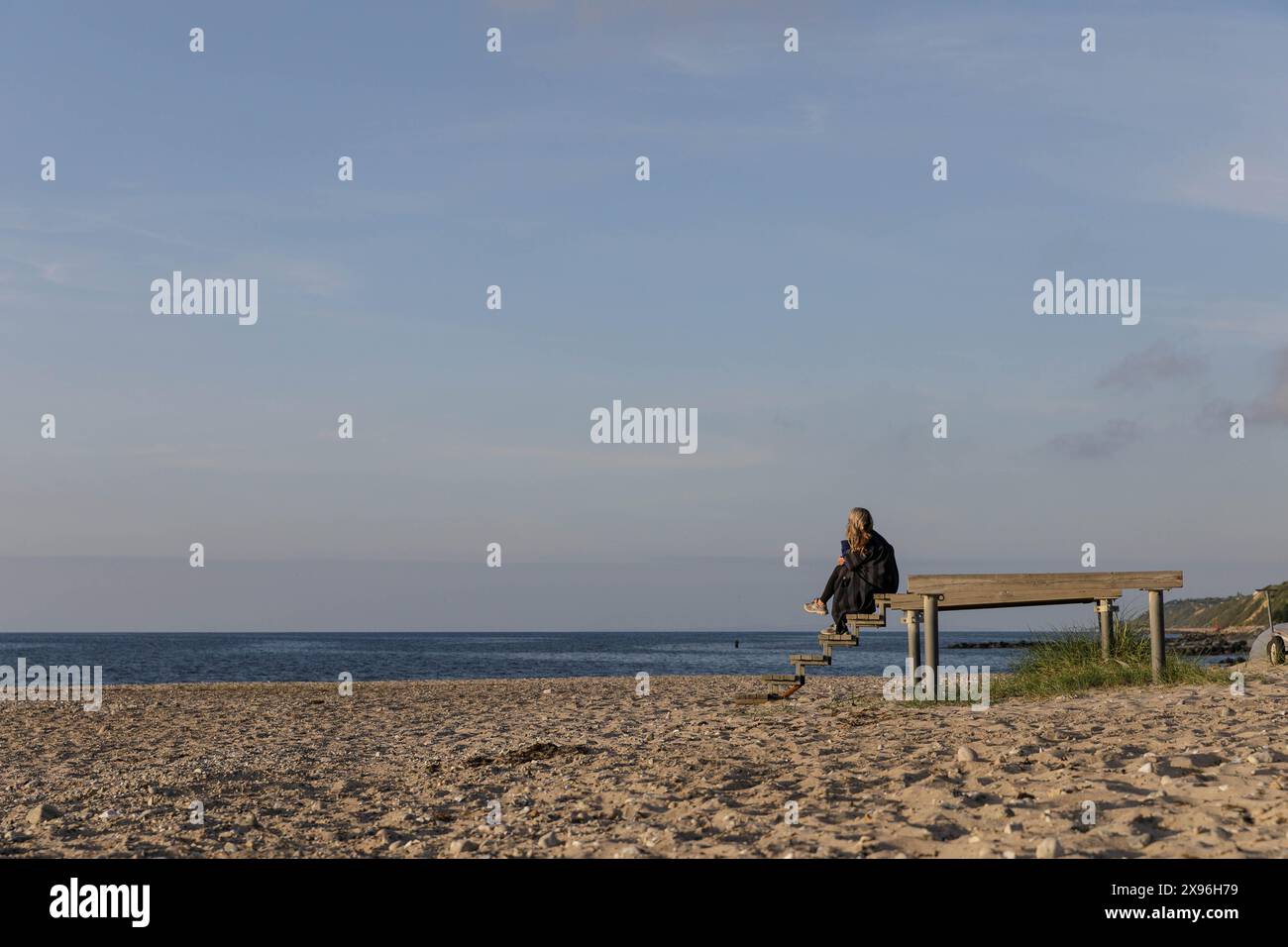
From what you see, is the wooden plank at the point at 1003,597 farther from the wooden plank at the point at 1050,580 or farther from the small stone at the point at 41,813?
the small stone at the point at 41,813

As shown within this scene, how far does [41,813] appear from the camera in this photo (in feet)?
31.4

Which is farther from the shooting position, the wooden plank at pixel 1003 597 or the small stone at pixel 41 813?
the wooden plank at pixel 1003 597

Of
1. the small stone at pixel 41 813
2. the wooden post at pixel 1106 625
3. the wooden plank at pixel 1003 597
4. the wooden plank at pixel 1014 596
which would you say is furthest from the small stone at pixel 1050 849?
the wooden post at pixel 1106 625

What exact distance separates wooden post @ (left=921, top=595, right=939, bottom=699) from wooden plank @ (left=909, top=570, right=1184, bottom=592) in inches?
9.9

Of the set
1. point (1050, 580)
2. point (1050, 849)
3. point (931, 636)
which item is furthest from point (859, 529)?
point (1050, 849)

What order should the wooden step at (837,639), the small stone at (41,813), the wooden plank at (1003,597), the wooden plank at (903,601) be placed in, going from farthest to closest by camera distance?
the wooden plank at (1003,597) → the wooden plank at (903,601) → the wooden step at (837,639) → the small stone at (41,813)

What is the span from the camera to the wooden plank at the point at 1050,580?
1548 centimetres

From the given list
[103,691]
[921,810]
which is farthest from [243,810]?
[103,691]

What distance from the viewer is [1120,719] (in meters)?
11.7

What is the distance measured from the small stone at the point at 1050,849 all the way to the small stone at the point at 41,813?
7425 millimetres
